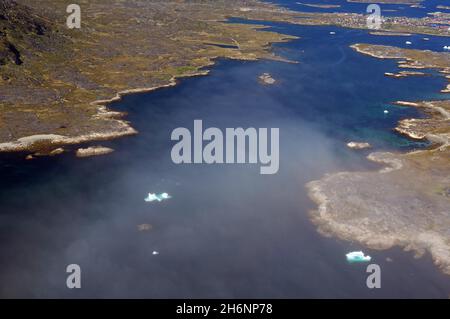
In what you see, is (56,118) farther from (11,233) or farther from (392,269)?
(392,269)

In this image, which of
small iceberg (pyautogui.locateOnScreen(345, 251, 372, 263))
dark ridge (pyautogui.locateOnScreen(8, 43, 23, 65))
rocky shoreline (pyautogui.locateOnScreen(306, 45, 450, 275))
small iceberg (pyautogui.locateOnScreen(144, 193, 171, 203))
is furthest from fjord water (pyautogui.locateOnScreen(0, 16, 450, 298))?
dark ridge (pyautogui.locateOnScreen(8, 43, 23, 65))

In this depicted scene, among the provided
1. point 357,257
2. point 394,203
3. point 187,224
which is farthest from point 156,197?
point 394,203

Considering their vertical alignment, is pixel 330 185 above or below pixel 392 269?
above

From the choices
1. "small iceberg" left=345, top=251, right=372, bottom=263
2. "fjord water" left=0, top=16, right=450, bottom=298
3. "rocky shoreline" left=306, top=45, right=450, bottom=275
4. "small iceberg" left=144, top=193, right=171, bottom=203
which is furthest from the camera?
"small iceberg" left=144, top=193, right=171, bottom=203

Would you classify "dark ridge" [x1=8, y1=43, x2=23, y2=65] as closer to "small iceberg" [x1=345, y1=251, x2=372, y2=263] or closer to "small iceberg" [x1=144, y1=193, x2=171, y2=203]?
"small iceberg" [x1=144, y1=193, x2=171, y2=203]

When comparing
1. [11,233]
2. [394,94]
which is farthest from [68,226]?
[394,94]

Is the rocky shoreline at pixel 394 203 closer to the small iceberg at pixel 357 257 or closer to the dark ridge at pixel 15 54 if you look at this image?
the small iceberg at pixel 357 257

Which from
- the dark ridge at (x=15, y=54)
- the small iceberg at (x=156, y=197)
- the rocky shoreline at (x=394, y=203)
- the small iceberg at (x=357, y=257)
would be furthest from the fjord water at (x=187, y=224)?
the dark ridge at (x=15, y=54)
